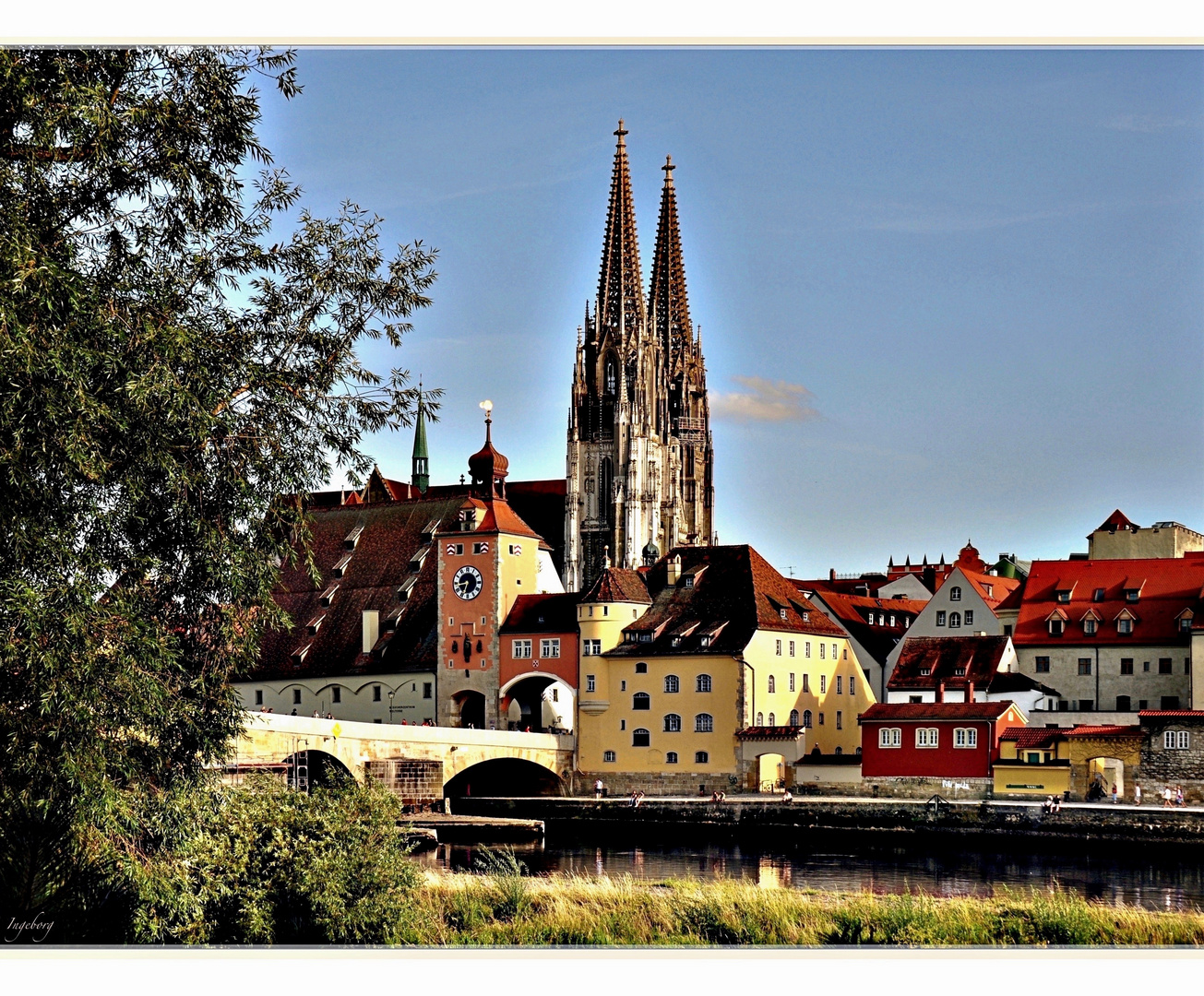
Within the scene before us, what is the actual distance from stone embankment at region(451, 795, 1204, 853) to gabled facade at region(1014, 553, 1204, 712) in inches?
412

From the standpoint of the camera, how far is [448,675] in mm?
73875

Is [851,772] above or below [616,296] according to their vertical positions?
below

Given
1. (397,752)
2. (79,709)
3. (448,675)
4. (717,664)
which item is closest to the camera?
(79,709)

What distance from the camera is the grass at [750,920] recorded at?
2381cm

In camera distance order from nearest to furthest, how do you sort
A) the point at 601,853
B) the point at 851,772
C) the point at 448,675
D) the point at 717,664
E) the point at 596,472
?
the point at 601,853, the point at 851,772, the point at 717,664, the point at 448,675, the point at 596,472

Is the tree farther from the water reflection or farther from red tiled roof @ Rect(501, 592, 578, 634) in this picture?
red tiled roof @ Rect(501, 592, 578, 634)

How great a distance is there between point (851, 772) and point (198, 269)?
44.8 m

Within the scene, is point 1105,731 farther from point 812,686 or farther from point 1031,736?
point 812,686

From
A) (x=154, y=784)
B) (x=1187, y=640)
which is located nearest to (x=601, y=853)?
(x=1187, y=640)

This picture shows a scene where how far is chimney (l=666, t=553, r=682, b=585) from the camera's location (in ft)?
238

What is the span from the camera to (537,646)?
7231 cm

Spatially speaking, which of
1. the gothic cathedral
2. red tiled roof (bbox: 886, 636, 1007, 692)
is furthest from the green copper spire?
red tiled roof (bbox: 886, 636, 1007, 692)

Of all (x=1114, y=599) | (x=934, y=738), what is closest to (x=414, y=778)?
(x=934, y=738)

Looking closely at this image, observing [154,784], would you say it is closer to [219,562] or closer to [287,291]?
[219,562]
